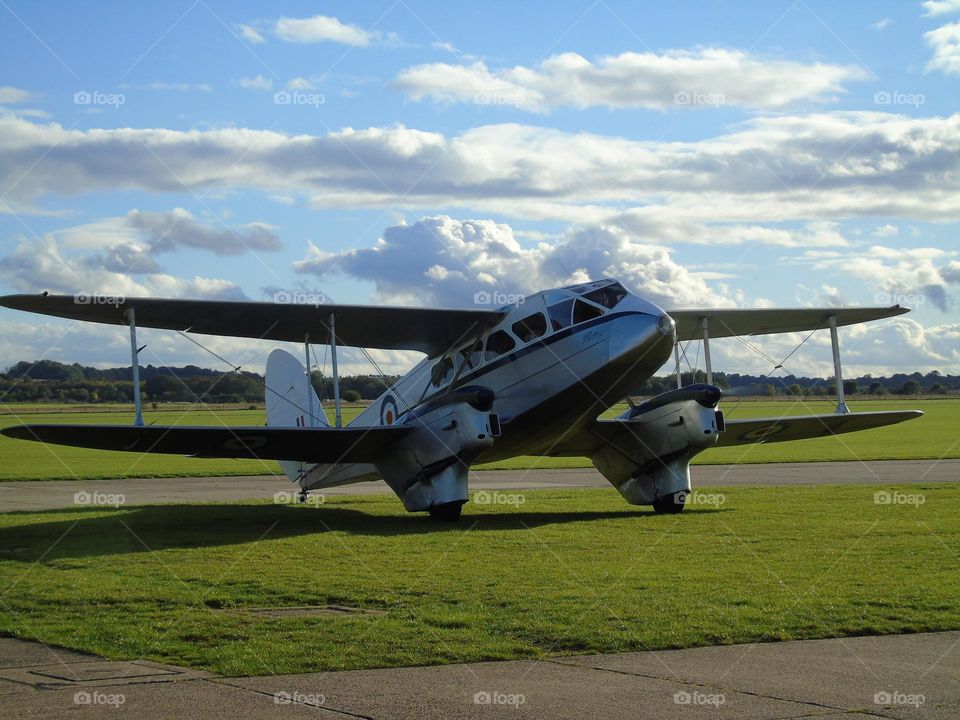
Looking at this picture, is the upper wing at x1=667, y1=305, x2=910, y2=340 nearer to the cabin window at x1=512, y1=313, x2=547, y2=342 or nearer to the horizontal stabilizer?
the horizontal stabilizer

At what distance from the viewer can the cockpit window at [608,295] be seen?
61.9 feet

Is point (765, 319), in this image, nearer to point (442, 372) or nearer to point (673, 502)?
point (673, 502)

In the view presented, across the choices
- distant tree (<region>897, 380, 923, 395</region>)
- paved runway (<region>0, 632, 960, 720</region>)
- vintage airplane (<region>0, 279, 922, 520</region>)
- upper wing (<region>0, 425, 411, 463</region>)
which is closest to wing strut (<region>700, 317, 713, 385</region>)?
vintage airplane (<region>0, 279, 922, 520</region>)

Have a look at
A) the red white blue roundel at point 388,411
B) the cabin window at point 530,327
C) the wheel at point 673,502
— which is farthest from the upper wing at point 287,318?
the wheel at point 673,502

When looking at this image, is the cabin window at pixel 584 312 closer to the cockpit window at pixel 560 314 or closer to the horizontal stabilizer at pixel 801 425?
the cockpit window at pixel 560 314

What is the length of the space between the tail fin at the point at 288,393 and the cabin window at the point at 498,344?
6.80m

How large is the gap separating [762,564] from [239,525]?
34.3ft

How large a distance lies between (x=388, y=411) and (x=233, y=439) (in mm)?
5354

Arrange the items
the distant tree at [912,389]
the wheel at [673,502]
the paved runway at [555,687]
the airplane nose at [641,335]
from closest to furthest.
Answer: the paved runway at [555,687] → the airplane nose at [641,335] → the wheel at [673,502] → the distant tree at [912,389]

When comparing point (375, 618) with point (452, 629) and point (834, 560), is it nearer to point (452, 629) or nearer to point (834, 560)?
point (452, 629)

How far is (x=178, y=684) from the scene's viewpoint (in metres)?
7.71

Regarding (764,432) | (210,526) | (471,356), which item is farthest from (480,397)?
(764,432)

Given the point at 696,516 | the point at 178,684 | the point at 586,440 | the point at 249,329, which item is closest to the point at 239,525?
the point at 249,329

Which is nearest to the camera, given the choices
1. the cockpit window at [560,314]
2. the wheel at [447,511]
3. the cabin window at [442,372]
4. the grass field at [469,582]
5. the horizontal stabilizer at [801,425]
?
the grass field at [469,582]
